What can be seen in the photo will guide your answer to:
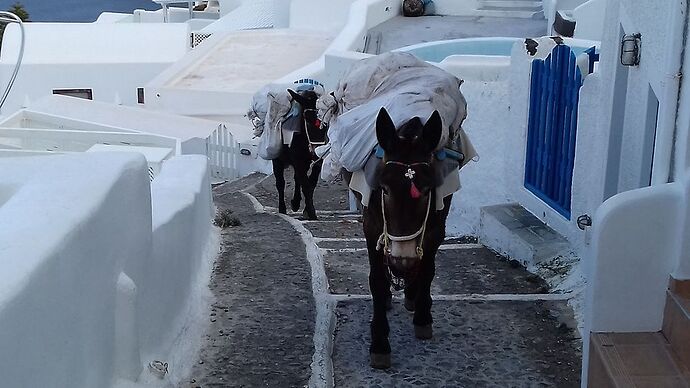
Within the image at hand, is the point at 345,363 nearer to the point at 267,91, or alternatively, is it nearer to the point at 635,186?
the point at 635,186

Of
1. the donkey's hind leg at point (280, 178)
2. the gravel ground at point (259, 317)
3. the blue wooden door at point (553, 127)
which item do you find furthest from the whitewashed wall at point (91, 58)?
the blue wooden door at point (553, 127)

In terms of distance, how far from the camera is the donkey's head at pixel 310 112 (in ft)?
34.1

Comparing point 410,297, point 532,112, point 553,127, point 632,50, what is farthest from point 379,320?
point 532,112

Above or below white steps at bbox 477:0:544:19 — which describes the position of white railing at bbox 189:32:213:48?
below

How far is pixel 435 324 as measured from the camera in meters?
5.91

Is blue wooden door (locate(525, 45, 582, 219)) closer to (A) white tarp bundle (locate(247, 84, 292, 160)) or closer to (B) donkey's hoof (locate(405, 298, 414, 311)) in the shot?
(B) donkey's hoof (locate(405, 298, 414, 311))

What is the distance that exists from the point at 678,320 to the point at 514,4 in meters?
19.5

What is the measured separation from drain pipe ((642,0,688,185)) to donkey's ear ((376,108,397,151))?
136cm

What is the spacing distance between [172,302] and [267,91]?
606 centimetres

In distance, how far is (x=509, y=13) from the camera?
22.7 metres

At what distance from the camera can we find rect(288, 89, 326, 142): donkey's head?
10391 mm

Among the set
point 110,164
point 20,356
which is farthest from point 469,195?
point 20,356

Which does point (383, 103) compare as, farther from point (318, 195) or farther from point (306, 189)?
point (318, 195)

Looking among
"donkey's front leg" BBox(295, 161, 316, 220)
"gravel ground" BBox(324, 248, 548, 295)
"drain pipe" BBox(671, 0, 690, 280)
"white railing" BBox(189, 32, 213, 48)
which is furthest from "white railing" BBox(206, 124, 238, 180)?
"drain pipe" BBox(671, 0, 690, 280)
